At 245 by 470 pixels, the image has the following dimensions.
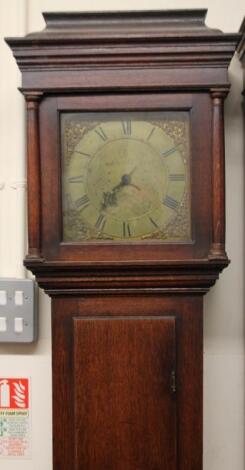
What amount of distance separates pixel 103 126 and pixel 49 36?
0.17 metres

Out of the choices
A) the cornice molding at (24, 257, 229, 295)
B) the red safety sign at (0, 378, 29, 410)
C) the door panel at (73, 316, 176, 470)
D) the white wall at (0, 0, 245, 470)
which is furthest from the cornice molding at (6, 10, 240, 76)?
the red safety sign at (0, 378, 29, 410)

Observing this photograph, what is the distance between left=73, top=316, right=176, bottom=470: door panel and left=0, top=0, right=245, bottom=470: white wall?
21 cm

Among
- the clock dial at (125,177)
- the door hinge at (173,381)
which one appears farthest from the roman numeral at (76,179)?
the door hinge at (173,381)

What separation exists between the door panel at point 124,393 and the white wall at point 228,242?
0.69 ft

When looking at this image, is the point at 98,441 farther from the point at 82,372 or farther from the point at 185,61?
the point at 185,61

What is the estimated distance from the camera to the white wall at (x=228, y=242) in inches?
40.4

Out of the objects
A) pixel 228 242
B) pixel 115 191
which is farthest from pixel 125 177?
pixel 228 242

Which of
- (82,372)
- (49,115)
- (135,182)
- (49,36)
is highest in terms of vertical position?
(49,36)

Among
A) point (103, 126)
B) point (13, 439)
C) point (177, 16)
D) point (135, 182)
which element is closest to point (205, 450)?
point (13, 439)

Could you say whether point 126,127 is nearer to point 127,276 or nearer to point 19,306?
point 127,276

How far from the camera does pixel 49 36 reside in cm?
80

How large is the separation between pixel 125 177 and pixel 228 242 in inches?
12.3

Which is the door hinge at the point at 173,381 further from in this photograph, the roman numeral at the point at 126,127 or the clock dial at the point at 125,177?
the roman numeral at the point at 126,127

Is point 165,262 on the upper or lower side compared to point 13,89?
lower
